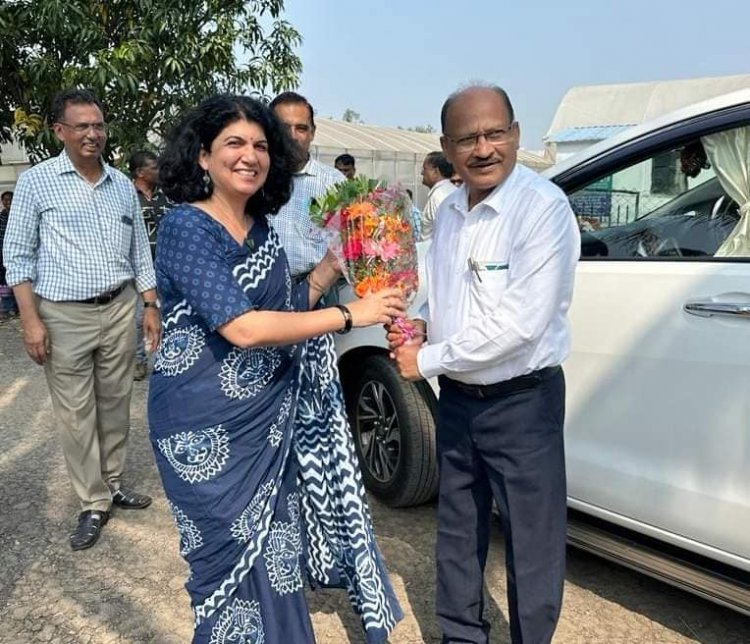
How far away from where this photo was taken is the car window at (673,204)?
7.60 ft

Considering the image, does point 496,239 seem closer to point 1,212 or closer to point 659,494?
point 659,494

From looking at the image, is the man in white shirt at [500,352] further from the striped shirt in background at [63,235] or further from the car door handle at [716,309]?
the striped shirt in background at [63,235]

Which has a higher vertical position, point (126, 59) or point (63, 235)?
point (126, 59)

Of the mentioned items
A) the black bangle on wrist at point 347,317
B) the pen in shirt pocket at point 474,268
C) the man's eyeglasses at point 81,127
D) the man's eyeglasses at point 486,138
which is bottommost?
the black bangle on wrist at point 347,317

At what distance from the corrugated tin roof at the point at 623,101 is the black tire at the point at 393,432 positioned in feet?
68.4

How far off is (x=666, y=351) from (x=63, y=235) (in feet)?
8.41

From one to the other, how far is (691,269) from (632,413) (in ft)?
1.67

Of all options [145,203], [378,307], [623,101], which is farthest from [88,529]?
[623,101]

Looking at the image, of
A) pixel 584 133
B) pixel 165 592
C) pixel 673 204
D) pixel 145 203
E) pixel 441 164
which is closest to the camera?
pixel 673 204

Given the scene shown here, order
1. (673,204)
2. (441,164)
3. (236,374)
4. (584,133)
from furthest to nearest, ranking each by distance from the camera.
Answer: (584,133)
(441,164)
(673,204)
(236,374)

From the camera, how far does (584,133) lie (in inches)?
859

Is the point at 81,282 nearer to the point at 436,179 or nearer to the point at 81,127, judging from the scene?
the point at 81,127

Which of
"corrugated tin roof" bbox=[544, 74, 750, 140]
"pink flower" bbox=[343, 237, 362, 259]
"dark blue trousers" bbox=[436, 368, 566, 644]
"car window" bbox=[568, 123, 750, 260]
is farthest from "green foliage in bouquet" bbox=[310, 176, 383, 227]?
"corrugated tin roof" bbox=[544, 74, 750, 140]

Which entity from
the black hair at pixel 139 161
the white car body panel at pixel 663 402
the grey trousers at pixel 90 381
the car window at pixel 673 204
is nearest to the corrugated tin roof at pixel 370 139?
the black hair at pixel 139 161
